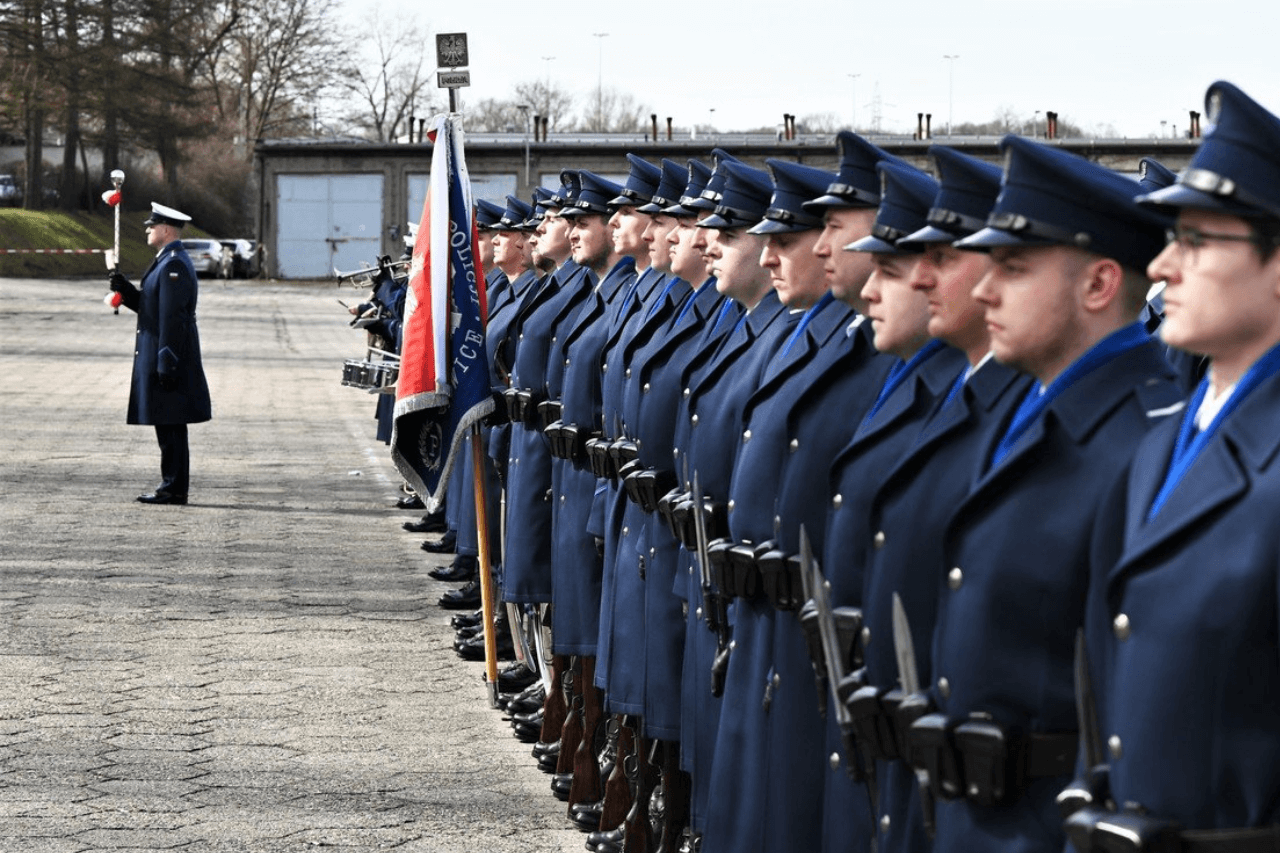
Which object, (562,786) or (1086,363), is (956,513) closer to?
(1086,363)

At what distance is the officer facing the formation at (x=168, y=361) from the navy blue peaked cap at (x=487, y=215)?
11.4 ft

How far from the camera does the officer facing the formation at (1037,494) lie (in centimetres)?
306

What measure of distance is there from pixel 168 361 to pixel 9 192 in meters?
55.4

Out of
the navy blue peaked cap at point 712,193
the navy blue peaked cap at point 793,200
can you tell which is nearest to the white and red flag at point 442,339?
the navy blue peaked cap at point 712,193

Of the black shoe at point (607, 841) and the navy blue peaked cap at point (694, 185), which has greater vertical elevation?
the navy blue peaked cap at point (694, 185)

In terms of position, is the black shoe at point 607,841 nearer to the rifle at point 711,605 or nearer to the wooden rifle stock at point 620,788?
the wooden rifle stock at point 620,788

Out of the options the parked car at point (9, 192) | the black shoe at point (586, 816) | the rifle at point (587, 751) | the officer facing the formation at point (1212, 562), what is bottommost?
the black shoe at point (586, 816)

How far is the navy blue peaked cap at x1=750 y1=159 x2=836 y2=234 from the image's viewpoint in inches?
189

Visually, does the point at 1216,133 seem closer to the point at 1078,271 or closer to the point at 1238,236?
the point at 1238,236

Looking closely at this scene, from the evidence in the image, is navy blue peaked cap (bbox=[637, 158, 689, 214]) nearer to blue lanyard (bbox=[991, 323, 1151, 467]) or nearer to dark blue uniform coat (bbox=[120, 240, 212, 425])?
blue lanyard (bbox=[991, 323, 1151, 467])

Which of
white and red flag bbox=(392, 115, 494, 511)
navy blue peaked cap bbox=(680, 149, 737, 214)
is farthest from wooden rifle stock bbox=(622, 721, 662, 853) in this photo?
white and red flag bbox=(392, 115, 494, 511)

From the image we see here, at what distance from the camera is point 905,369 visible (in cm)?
384

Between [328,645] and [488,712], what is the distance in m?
1.53

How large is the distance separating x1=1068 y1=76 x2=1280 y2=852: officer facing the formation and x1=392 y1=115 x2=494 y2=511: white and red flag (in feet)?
18.6
